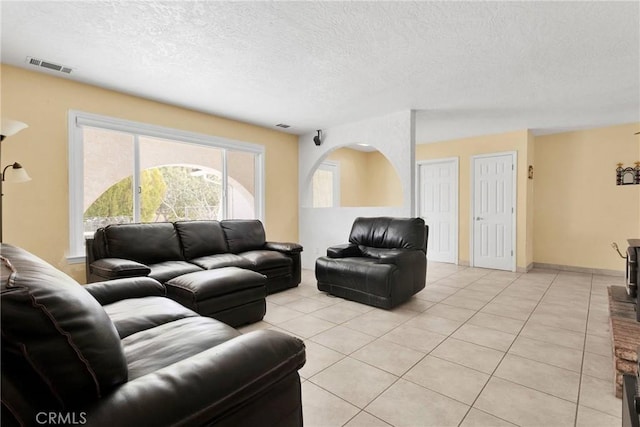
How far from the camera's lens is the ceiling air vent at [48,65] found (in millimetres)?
2723

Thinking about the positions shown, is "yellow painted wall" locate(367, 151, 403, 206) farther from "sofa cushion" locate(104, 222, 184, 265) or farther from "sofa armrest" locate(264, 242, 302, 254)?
"sofa cushion" locate(104, 222, 184, 265)

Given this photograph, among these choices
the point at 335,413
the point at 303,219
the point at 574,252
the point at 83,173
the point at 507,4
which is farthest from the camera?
the point at 303,219

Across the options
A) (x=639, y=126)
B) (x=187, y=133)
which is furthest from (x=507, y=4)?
(x=639, y=126)

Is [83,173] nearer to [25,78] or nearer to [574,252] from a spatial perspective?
[25,78]

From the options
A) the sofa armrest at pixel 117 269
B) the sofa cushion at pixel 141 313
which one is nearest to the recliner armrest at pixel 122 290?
the sofa cushion at pixel 141 313

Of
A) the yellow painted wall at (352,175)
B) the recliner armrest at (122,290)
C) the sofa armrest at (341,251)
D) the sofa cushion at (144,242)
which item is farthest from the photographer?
the yellow painted wall at (352,175)

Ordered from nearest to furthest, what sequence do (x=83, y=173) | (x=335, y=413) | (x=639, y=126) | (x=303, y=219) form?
1. (x=335, y=413)
2. (x=83, y=173)
3. (x=639, y=126)
4. (x=303, y=219)

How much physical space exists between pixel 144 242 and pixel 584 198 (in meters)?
6.54

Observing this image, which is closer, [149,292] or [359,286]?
[149,292]

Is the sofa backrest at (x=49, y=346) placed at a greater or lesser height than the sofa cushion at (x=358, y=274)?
greater

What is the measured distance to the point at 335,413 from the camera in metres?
1.61

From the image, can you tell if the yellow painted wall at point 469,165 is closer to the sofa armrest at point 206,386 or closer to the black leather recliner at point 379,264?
the black leather recliner at point 379,264

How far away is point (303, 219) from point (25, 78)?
3.98m

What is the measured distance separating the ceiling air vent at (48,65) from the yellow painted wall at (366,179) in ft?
15.9
